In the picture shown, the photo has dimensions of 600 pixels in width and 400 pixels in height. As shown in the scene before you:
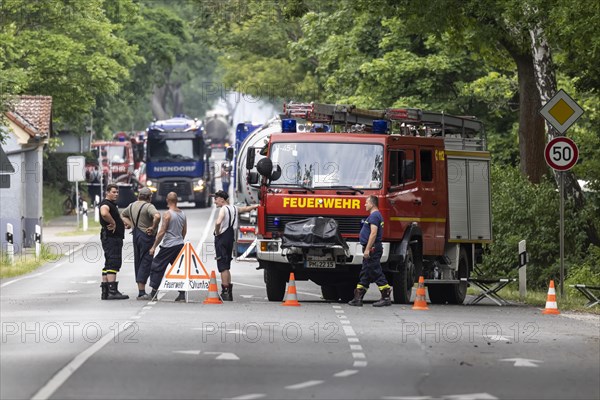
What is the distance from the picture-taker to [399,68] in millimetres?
46812

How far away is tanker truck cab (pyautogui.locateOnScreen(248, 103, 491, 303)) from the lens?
24.2 metres

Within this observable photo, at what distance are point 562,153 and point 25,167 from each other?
2919cm

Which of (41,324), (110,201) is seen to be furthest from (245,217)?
(41,324)

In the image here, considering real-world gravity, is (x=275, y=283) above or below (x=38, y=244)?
below

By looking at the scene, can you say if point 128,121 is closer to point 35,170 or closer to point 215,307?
point 35,170

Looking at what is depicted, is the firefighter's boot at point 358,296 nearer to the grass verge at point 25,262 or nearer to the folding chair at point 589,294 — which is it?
the folding chair at point 589,294

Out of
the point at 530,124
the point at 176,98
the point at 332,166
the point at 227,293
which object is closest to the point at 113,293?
the point at 227,293

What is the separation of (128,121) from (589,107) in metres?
69.0

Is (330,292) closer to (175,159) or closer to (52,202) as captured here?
(52,202)

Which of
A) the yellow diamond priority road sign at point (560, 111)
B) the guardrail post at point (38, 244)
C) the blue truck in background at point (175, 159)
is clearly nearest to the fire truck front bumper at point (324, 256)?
the yellow diamond priority road sign at point (560, 111)

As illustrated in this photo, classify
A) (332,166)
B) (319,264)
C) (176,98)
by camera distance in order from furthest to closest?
(176,98)
(332,166)
(319,264)

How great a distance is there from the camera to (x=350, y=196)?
2436cm

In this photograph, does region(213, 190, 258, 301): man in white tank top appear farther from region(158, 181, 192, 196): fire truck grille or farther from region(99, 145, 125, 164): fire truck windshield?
region(99, 145, 125, 164): fire truck windshield

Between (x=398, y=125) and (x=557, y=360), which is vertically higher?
(x=398, y=125)
